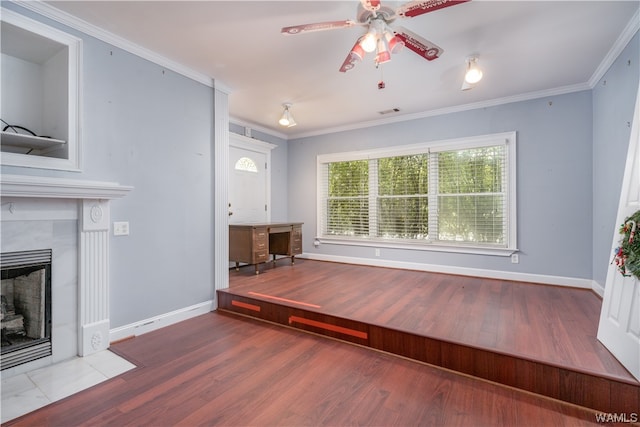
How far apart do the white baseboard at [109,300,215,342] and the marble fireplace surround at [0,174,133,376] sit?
123 mm

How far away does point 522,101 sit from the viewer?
3.90 m

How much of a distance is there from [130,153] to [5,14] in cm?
114

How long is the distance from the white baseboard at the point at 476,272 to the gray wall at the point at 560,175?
6 cm

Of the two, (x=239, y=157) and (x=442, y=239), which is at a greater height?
(x=239, y=157)

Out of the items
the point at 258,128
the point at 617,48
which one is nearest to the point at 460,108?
the point at 617,48

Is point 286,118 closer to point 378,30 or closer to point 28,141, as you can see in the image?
point 378,30

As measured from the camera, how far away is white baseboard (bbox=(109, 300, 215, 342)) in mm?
→ 2631

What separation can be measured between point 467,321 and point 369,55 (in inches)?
101

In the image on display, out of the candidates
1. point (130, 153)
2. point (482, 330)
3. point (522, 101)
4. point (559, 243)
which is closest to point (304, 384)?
point (482, 330)

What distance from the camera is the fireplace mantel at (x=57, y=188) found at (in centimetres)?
193

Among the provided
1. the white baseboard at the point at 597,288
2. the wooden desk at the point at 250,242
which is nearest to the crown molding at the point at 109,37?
the wooden desk at the point at 250,242

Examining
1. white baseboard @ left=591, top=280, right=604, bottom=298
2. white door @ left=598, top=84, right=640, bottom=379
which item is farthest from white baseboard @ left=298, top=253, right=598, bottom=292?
white door @ left=598, top=84, right=640, bottom=379

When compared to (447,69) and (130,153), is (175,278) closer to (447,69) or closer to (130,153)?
(130,153)

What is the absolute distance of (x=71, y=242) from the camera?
2.38 metres
